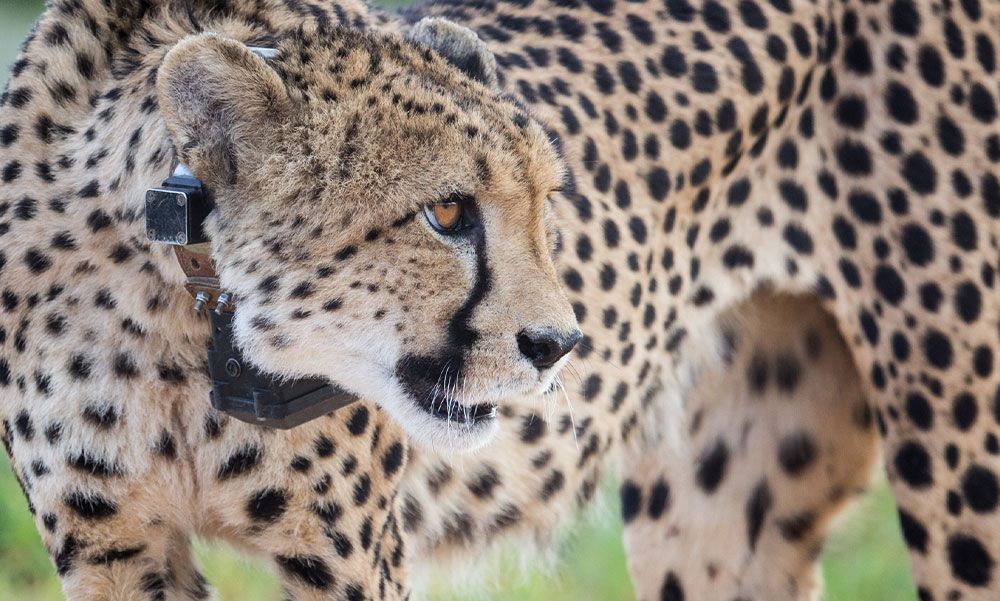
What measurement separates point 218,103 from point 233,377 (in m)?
0.33

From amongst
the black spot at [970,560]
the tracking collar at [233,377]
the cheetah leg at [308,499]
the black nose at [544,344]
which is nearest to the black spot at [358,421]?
the cheetah leg at [308,499]

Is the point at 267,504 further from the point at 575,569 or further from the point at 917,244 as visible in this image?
the point at 575,569

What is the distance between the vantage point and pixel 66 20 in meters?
1.93

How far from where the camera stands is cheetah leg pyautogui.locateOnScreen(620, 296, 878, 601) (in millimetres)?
2939

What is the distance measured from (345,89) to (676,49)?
103 centimetres

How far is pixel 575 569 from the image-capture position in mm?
3658

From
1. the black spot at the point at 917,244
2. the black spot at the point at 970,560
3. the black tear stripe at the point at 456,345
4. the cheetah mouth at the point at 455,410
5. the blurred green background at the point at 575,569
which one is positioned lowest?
the blurred green background at the point at 575,569

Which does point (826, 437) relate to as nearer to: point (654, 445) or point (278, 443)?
point (654, 445)

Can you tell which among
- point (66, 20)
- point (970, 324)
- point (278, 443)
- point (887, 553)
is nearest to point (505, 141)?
point (278, 443)

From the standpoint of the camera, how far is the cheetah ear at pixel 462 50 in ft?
6.18

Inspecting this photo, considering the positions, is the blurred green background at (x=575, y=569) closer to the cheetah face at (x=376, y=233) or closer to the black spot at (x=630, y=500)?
the black spot at (x=630, y=500)

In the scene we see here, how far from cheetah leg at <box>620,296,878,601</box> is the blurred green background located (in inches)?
3.2

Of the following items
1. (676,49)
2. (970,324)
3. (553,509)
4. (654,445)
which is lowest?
(654,445)

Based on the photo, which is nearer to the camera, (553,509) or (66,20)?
(66,20)
